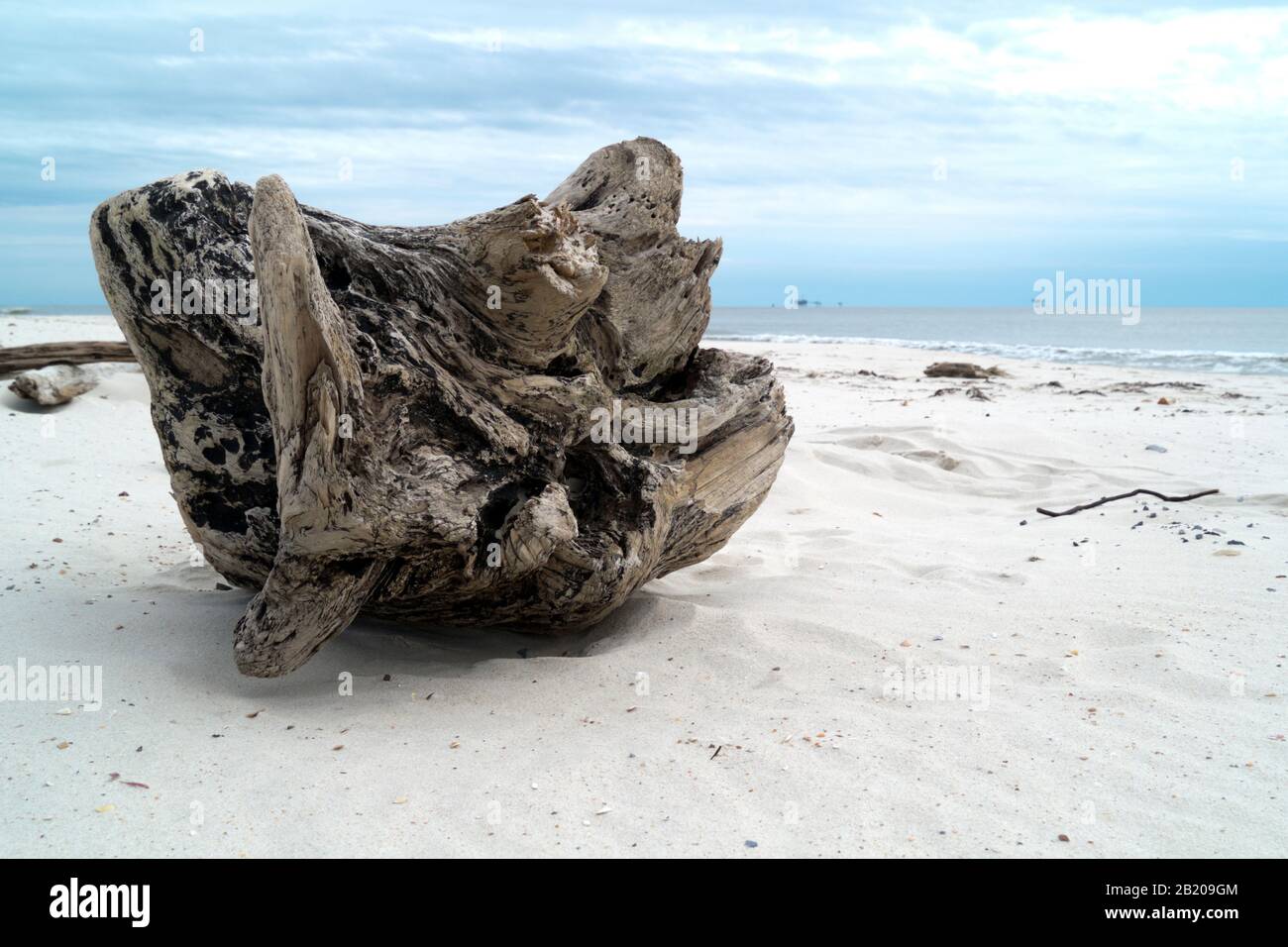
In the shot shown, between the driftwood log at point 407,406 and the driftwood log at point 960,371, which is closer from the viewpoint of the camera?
the driftwood log at point 407,406

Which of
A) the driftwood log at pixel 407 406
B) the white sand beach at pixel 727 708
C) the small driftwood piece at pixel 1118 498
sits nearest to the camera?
the white sand beach at pixel 727 708

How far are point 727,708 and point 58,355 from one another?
8.18 metres

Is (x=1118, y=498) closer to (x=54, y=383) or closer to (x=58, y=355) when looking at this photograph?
(x=54, y=383)

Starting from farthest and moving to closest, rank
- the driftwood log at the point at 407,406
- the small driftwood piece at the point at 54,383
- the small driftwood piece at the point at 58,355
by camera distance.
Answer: the small driftwood piece at the point at 58,355, the small driftwood piece at the point at 54,383, the driftwood log at the point at 407,406

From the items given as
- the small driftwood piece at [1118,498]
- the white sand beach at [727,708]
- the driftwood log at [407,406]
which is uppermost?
the driftwood log at [407,406]

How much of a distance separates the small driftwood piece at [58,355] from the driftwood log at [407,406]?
576cm

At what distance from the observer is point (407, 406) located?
3.35 metres

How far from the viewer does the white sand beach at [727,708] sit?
2.73m

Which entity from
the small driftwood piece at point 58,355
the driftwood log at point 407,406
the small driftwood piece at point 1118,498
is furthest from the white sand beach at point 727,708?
the small driftwood piece at point 58,355

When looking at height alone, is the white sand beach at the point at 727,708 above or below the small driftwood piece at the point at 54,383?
below

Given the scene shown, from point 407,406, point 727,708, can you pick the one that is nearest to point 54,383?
point 407,406

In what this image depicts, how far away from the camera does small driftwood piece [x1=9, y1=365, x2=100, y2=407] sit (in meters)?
8.48

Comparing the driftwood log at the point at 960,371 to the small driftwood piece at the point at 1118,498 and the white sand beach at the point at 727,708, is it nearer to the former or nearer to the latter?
the small driftwood piece at the point at 1118,498
